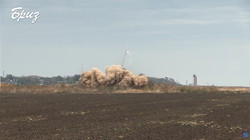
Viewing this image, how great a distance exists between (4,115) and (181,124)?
50.5 ft

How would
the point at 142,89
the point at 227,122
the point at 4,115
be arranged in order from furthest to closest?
the point at 142,89
the point at 4,115
the point at 227,122

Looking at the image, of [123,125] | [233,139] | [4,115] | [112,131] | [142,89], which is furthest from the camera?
[142,89]

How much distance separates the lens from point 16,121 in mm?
31188

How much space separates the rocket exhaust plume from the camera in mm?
104938

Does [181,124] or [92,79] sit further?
[92,79]

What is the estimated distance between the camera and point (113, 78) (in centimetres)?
10612

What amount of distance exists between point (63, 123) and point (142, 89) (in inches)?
2888

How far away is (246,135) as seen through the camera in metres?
22.0

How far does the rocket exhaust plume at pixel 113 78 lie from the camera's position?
344ft

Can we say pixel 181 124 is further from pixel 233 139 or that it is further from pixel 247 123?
pixel 233 139

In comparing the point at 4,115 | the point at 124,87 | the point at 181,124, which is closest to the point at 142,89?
the point at 124,87

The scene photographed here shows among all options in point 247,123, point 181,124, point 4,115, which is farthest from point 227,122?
point 4,115

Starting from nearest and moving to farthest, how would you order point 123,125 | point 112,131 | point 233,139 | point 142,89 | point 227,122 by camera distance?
point 233,139 → point 112,131 → point 123,125 → point 227,122 → point 142,89

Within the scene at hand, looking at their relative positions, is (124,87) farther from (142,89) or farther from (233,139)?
(233,139)
